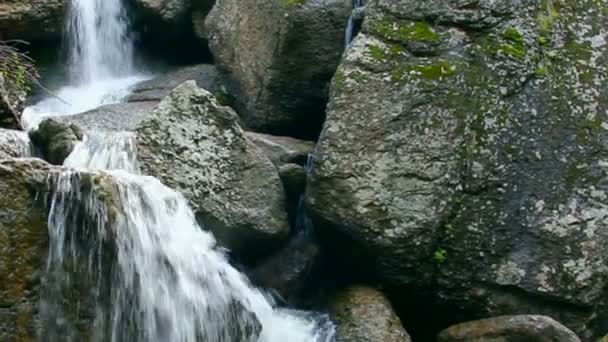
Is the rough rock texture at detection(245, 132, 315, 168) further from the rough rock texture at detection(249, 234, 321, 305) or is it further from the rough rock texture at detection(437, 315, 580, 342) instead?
the rough rock texture at detection(437, 315, 580, 342)

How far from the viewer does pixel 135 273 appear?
4855 mm

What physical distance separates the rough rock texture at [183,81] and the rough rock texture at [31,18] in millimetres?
1221

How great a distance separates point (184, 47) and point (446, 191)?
18.9ft

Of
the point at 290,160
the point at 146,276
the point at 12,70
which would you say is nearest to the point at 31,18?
the point at 12,70

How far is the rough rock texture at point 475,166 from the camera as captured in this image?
6137mm

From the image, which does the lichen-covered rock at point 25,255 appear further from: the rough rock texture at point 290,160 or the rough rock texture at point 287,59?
the rough rock texture at point 287,59

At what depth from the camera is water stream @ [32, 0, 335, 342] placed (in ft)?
14.9

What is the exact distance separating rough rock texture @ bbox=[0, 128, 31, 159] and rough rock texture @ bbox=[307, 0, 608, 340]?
218 centimetres

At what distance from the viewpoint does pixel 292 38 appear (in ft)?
26.1

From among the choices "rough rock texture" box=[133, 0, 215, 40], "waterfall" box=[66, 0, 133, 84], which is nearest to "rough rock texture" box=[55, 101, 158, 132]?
"waterfall" box=[66, 0, 133, 84]

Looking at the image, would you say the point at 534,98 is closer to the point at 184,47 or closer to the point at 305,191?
the point at 305,191

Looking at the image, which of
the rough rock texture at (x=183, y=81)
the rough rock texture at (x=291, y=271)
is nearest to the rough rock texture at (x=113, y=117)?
the rough rock texture at (x=183, y=81)

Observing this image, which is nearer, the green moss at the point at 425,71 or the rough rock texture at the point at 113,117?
the green moss at the point at 425,71

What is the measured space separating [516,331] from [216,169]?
2.58m
